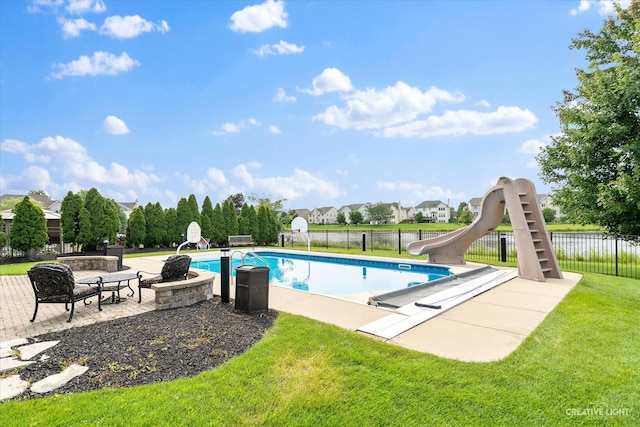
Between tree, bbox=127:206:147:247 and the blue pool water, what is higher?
tree, bbox=127:206:147:247

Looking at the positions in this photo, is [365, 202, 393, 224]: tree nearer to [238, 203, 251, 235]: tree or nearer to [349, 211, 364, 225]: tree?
[349, 211, 364, 225]: tree

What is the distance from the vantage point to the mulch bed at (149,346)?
10.1ft

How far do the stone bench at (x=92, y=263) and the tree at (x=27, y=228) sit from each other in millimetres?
4593

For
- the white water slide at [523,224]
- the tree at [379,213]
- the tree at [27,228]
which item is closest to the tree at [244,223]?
the tree at [27,228]

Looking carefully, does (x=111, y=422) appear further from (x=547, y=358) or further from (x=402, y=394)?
(x=547, y=358)

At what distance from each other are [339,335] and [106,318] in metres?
3.70

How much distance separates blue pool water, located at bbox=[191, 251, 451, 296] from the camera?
9273 millimetres

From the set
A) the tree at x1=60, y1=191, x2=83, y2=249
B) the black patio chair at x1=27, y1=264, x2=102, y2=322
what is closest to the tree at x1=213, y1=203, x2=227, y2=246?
the tree at x1=60, y1=191, x2=83, y2=249

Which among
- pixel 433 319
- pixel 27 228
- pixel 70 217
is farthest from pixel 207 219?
pixel 433 319

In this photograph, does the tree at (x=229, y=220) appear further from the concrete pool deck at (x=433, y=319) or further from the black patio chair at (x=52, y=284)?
the black patio chair at (x=52, y=284)

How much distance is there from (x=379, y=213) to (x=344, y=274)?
64.9 m

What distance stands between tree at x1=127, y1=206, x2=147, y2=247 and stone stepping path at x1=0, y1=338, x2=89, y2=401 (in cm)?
1488

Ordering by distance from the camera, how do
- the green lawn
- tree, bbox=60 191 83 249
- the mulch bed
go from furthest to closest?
1. tree, bbox=60 191 83 249
2. the mulch bed
3. the green lawn

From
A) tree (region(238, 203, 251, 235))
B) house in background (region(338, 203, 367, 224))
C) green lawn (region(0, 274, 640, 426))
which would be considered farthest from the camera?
house in background (region(338, 203, 367, 224))
